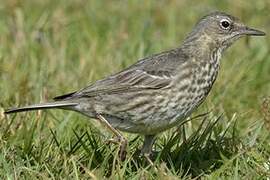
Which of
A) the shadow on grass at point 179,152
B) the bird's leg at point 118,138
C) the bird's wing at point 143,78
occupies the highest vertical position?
the bird's wing at point 143,78

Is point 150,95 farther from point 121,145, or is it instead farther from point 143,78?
point 121,145

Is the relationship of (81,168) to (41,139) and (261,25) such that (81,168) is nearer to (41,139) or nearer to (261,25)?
(41,139)

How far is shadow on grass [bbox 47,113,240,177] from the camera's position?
6.60m

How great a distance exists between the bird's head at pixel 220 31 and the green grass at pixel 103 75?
629 mm

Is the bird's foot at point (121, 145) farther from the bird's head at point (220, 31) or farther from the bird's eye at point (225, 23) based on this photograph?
the bird's eye at point (225, 23)

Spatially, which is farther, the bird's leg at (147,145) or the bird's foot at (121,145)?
the bird's leg at (147,145)

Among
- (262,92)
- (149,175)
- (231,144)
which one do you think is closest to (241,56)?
(262,92)

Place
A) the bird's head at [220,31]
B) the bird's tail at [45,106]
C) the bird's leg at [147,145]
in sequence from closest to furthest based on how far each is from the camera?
the bird's tail at [45,106]
the bird's leg at [147,145]
the bird's head at [220,31]

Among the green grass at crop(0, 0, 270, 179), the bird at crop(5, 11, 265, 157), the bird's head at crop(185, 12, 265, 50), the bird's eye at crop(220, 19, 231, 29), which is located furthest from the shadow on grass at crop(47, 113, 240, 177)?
the bird's eye at crop(220, 19, 231, 29)

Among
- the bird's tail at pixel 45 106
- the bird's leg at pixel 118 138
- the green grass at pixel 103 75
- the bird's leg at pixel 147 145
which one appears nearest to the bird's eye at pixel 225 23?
the green grass at pixel 103 75

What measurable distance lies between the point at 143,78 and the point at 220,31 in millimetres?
866

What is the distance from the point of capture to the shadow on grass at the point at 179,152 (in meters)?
6.60

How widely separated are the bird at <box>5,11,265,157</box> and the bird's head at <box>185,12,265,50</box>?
0.12 meters

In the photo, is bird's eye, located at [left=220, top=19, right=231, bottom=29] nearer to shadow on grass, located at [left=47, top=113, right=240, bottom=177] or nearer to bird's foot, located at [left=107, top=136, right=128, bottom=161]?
shadow on grass, located at [left=47, top=113, right=240, bottom=177]
